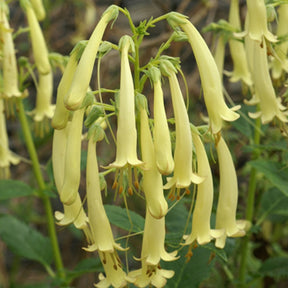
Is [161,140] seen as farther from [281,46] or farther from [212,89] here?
[281,46]

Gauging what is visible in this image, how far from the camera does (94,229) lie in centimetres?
150

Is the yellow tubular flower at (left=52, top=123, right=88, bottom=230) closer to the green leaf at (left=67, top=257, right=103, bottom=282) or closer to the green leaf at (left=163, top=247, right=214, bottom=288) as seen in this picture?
the green leaf at (left=163, top=247, right=214, bottom=288)

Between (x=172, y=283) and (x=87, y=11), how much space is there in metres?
2.88

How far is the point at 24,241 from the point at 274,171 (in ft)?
4.00

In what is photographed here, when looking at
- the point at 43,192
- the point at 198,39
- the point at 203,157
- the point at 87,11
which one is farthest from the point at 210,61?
the point at 87,11

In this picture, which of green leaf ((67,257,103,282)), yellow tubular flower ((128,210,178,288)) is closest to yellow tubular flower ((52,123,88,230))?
yellow tubular flower ((128,210,178,288))

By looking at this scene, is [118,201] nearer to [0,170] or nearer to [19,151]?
[0,170]

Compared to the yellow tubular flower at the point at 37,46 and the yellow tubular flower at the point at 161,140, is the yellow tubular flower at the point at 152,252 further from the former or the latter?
the yellow tubular flower at the point at 37,46

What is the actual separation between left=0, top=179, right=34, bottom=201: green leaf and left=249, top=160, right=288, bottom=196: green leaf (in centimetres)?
97

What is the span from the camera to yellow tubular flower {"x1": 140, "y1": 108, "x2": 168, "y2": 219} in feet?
4.45

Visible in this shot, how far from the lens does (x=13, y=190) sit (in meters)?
2.29

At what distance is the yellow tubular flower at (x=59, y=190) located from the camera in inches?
63.1

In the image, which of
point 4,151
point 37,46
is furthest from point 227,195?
point 4,151

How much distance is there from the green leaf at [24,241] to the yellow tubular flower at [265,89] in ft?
3.91
